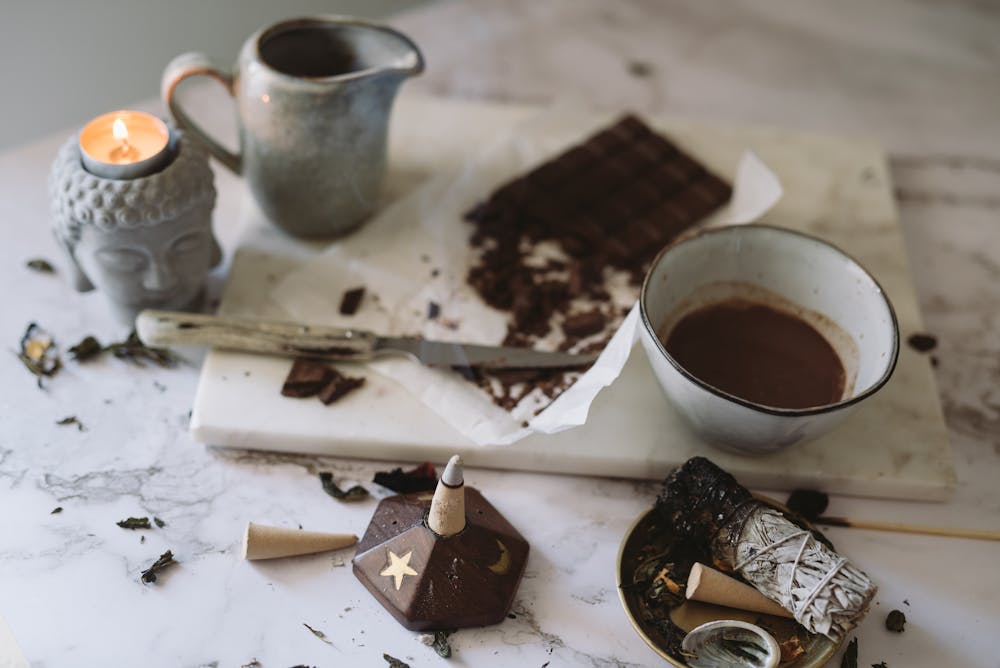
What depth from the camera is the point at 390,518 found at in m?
0.99

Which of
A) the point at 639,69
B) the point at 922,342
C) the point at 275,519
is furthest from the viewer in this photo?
the point at 639,69

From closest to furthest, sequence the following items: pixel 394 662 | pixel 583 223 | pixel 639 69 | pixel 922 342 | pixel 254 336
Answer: pixel 394 662, pixel 254 336, pixel 922 342, pixel 583 223, pixel 639 69

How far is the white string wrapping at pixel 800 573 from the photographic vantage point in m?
0.88

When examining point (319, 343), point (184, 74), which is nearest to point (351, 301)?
point (319, 343)

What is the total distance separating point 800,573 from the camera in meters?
0.90

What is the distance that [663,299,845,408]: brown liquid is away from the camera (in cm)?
106

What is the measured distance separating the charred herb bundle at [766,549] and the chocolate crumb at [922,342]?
39 centimetres

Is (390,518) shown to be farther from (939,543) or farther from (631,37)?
(631,37)

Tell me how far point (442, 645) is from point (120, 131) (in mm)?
673

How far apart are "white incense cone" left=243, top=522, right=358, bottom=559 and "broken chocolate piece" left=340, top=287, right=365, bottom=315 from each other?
1.05 feet

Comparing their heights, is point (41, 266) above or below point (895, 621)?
above

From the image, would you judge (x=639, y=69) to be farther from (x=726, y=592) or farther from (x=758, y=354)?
(x=726, y=592)

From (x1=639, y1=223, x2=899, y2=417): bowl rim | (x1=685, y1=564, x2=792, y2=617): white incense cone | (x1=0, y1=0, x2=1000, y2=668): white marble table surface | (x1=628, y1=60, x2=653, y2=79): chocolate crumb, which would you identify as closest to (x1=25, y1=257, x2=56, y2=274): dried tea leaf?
(x1=0, y1=0, x2=1000, y2=668): white marble table surface

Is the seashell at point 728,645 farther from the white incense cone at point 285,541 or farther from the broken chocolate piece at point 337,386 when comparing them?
the broken chocolate piece at point 337,386
